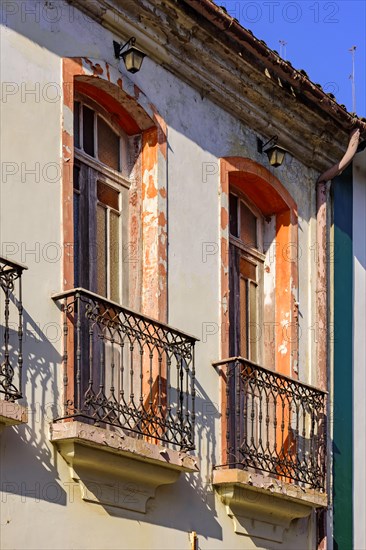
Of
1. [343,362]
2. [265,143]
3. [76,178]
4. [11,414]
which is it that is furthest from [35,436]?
[343,362]

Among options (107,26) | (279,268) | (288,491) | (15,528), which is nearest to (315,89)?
(279,268)

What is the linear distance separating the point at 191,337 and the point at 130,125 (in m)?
1.95

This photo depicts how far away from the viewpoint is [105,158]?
39.7 feet

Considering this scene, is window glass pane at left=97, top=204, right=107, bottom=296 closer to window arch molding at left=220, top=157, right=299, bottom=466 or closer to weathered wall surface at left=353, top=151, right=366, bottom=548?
window arch molding at left=220, top=157, right=299, bottom=466

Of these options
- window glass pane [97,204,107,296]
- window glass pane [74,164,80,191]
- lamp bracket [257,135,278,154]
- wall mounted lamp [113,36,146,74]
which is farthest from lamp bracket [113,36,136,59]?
lamp bracket [257,135,278,154]

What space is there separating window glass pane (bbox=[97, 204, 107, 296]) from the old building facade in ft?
0.06

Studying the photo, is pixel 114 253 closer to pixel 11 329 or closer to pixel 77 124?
pixel 77 124

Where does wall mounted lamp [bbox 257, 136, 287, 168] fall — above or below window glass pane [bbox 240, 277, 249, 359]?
above

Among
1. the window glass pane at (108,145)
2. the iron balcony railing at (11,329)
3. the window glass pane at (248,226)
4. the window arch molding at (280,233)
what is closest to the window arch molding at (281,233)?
the window arch molding at (280,233)

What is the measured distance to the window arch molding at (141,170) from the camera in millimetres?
11805

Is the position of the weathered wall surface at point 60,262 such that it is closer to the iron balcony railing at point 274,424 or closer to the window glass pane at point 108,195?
the iron balcony railing at point 274,424

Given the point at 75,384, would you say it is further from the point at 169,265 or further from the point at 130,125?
the point at 130,125

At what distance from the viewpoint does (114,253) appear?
12.0 metres

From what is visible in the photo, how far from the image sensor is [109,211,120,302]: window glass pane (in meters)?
11.9
